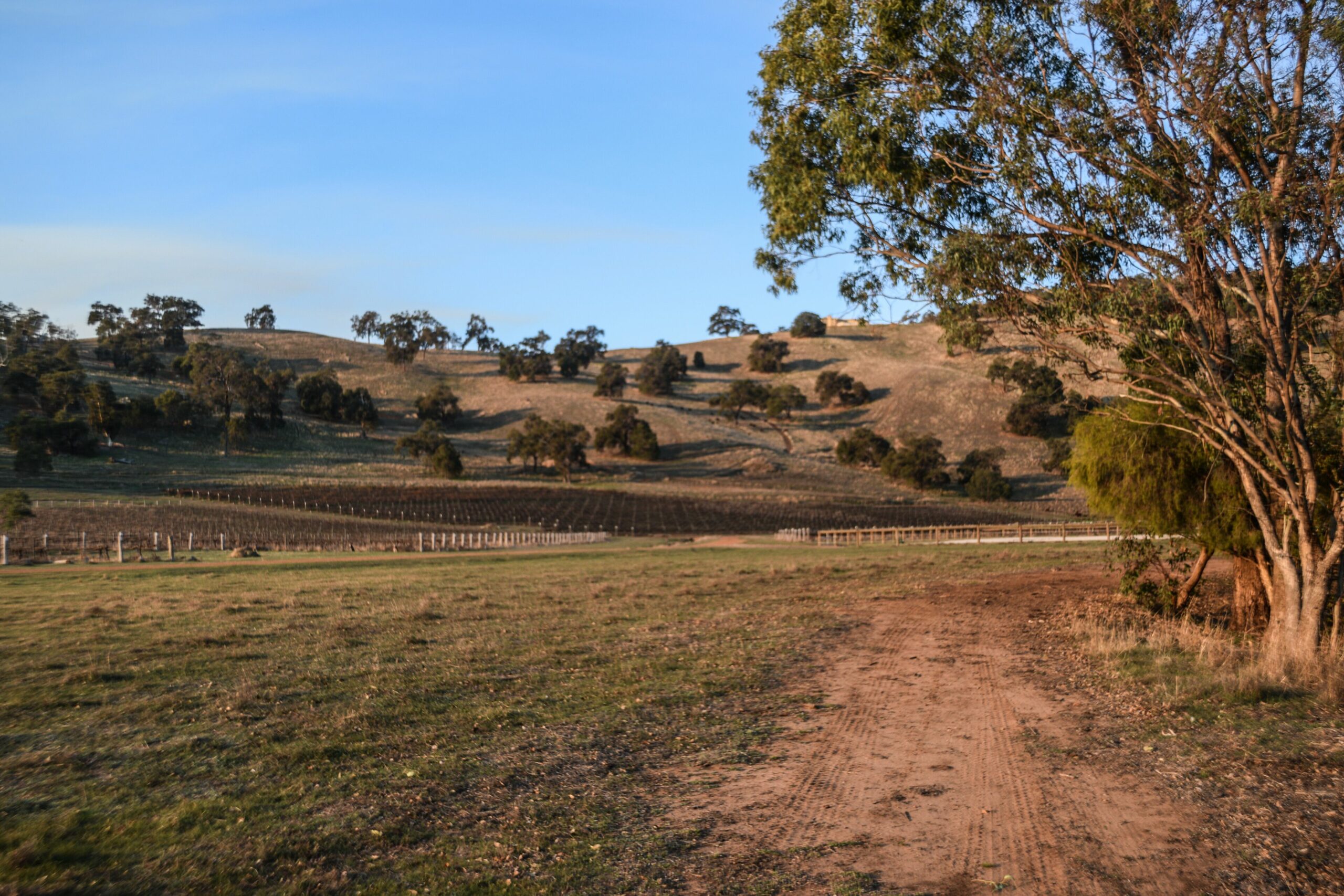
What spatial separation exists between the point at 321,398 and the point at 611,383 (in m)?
41.8

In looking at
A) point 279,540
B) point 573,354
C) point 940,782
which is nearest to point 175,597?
point 940,782

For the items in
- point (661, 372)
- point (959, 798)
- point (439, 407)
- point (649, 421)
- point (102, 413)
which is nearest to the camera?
point (959, 798)

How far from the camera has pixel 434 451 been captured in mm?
106000

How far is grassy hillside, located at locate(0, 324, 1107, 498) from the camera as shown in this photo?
95.7m

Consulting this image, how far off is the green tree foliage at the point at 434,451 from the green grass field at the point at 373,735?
250 ft

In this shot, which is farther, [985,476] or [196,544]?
[985,476]

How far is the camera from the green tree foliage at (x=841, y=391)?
140 metres

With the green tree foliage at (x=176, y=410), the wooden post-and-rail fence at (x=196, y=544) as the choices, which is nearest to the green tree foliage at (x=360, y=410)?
the green tree foliage at (x=176, y=410)

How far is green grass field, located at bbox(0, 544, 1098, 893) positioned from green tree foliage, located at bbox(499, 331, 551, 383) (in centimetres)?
13529

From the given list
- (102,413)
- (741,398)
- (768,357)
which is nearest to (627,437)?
(741,398)

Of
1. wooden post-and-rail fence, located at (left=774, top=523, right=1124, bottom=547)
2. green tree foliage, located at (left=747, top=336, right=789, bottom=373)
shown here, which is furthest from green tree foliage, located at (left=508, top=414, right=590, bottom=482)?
green tree foliage, located at (left=747, top=336, right=789, bottom=373)

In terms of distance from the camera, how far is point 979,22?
15.3m

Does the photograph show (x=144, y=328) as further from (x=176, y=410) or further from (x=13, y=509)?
(x=13, y=509)

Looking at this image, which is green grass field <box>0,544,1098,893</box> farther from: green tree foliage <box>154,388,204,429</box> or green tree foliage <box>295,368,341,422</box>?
green tree foliage <box>295,368,341,422</box>
